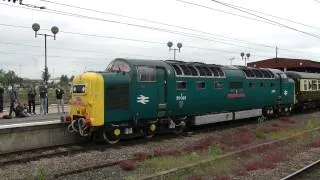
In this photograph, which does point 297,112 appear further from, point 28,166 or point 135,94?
point 28,166

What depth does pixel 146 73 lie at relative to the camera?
17734mm

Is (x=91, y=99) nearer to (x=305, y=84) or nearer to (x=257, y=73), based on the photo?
(x=257, y=73)

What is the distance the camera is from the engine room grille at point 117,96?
16.2 metres

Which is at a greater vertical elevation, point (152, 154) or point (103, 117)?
point (103, 117)

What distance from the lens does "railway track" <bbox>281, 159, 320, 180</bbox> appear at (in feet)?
37.8

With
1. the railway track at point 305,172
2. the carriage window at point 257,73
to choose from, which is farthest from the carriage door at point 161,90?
the carriage window at point 257,73

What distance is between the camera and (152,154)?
48.1 feet

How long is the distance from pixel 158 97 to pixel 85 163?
5624 mm

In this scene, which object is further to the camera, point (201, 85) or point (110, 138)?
point (201, 85)

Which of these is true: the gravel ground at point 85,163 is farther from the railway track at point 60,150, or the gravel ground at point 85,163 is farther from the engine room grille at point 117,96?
the engine room grille at point 117,96

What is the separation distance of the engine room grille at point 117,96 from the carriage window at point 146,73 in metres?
0.90

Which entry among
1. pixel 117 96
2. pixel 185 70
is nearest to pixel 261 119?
pixel 185 70

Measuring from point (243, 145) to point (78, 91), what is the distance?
6.27 metres

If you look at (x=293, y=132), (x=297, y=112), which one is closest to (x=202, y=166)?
(x=293, y=132)
